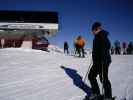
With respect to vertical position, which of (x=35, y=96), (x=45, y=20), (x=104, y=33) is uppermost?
(x=45, y=20)

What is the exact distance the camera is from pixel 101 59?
667 cm

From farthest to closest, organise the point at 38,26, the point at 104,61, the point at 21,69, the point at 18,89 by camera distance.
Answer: the point at 38,26, the point at 21,69, the point at 18,89, the point at 104,61

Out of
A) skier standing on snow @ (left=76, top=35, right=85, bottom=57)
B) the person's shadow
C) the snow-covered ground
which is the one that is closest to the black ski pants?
the snow-covered ground

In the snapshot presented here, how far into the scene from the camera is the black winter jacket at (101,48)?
670cm

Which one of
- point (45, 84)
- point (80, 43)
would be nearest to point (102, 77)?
point (45, 84)

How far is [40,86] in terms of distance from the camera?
898 centimetres

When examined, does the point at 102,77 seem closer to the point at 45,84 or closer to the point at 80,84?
the point at 80,84

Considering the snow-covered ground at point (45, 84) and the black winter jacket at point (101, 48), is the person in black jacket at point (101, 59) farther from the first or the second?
the snow-covered ground at point (45, 84)

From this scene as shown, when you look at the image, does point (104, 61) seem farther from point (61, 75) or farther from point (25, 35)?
point (25, 35)

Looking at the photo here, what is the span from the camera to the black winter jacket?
6699mm

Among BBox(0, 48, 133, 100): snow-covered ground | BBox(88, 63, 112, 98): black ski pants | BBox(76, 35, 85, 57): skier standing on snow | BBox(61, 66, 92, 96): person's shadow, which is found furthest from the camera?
BBox(76, 35, 85, 57): skier standing on snow

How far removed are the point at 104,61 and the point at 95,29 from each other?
89cm

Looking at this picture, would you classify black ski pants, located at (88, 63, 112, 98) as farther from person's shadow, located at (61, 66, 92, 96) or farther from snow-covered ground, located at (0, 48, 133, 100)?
person's shadow, located at (61, 66, 92, 96)

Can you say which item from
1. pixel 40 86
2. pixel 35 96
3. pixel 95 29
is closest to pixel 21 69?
pixel 40 86
